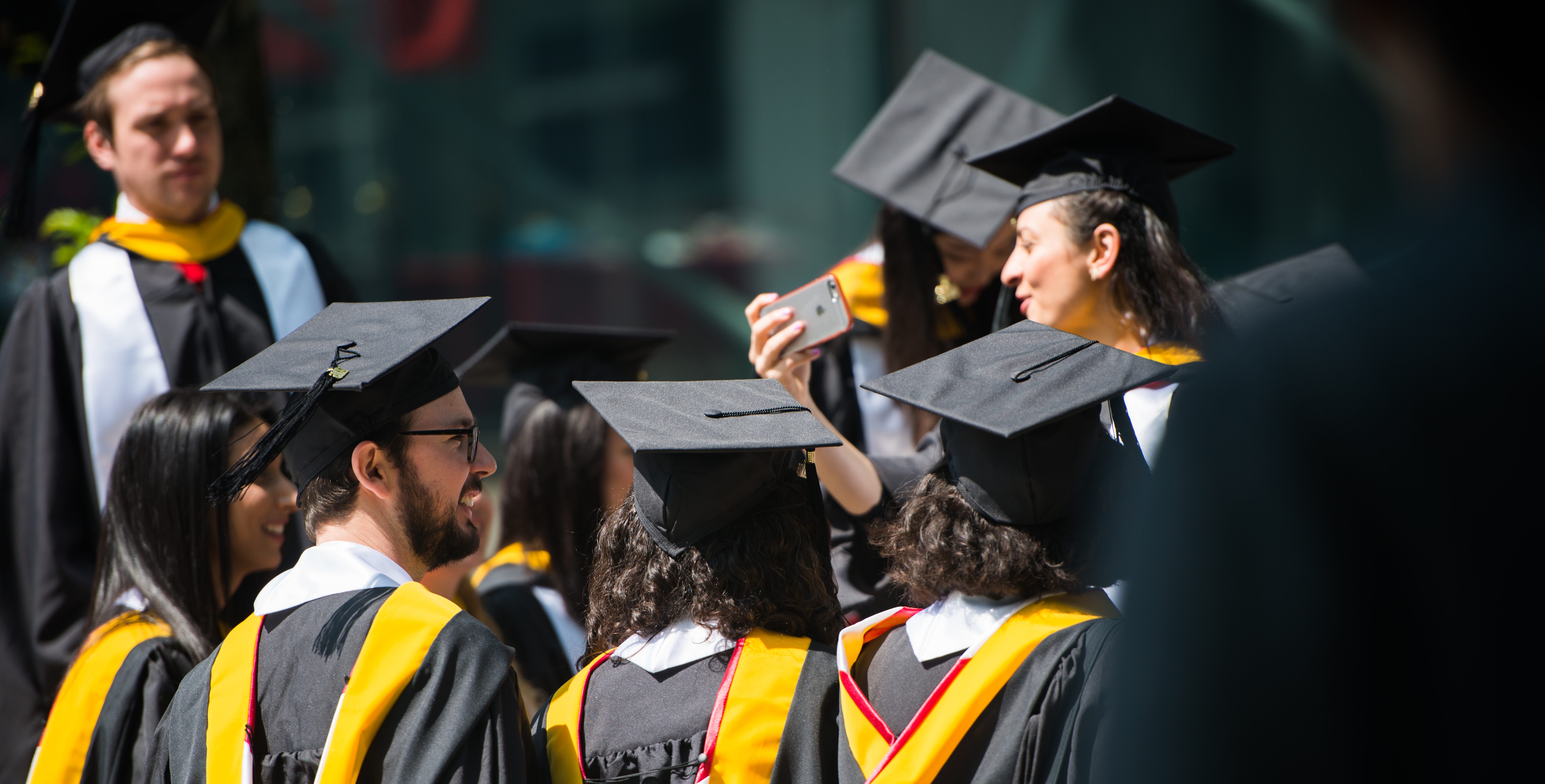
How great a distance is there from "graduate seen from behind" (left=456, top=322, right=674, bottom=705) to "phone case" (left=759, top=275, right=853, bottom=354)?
0.59m

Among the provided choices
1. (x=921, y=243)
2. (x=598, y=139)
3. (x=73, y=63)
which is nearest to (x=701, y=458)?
(x=921, y=243)

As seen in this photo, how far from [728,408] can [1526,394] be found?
1591mm

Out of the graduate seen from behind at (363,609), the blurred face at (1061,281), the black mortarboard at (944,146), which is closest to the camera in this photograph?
the graduate seen from behind at (363,609)

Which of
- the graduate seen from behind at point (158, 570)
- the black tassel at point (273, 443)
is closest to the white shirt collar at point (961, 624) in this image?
the black tassel at point (273, 443)

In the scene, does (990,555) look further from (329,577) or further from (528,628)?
(528,628)

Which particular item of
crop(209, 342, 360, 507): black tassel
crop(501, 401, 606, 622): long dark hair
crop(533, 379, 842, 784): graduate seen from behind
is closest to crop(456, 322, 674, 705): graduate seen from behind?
crop(501, 401, 606, 622): long dark hair

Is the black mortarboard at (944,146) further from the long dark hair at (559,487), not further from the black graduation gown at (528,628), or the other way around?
the black graduation gown at (528,628)

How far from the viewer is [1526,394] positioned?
2.72 ft

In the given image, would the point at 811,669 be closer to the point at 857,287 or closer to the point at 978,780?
the point at 978,780

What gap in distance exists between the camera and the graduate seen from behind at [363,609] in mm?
1904

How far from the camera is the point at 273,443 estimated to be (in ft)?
6.67

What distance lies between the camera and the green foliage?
3.68m

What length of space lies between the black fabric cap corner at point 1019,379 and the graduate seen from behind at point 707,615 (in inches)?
7.9

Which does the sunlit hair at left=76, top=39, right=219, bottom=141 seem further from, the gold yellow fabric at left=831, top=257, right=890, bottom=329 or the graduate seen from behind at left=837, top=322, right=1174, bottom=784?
the graduate seen from behind at left=837, top=322, right=1174, bottom=784
